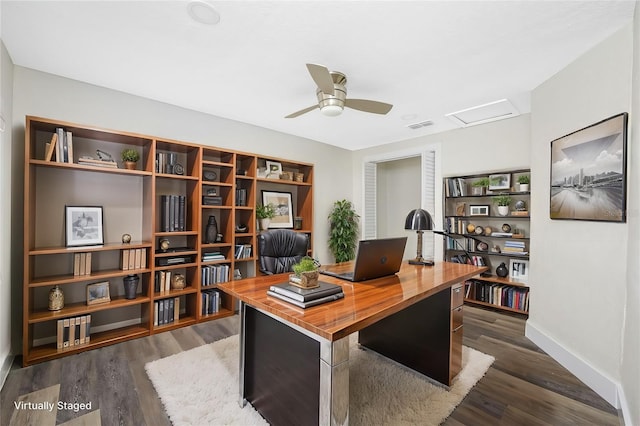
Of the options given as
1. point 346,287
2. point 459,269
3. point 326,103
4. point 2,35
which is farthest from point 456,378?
point 2,35

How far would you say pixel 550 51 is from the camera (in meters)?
2.15

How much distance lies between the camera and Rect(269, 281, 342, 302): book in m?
1.32

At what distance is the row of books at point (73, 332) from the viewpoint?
7.89 feet

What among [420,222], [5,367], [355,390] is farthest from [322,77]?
[5,367]

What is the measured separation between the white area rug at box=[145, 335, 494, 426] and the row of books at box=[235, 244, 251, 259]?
1259 millimetres

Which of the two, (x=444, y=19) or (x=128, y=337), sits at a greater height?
(x=444, y=19)

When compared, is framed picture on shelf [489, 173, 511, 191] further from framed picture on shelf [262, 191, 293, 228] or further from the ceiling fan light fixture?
framed picture on shelf [262, 191, 293, 228]

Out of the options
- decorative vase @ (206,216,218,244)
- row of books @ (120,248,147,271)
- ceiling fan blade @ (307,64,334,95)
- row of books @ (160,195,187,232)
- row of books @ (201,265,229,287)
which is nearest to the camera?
ceiling fan blade @ (307,64,334,95)

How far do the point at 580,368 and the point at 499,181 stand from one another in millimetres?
2165

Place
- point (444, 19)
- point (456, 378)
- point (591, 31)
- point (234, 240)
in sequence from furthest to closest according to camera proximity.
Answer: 1. point (234, 240)
2. point (456, 378)
3. point (591, 31)
4. point (444, 19)

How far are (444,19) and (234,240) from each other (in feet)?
9.69

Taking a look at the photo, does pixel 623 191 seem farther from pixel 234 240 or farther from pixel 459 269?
pixel 234 240

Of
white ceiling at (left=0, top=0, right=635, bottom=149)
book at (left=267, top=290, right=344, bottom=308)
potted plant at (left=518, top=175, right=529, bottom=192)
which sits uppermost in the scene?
white ceiling at (left=0, top=0, right=635, bottom=149)

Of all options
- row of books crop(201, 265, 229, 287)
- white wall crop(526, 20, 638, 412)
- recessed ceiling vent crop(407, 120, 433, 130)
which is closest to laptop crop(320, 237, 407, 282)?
white wall crop(526, 20, 638, 412)
